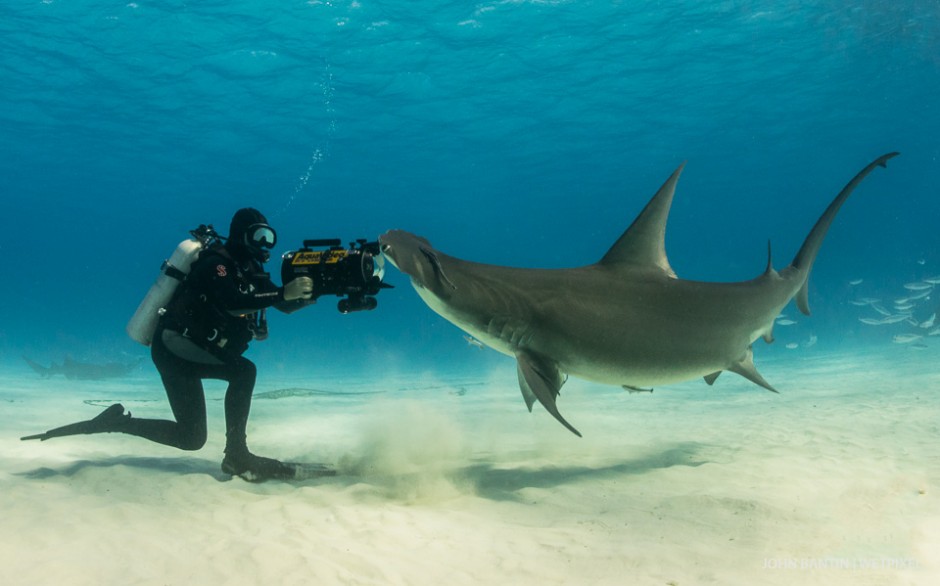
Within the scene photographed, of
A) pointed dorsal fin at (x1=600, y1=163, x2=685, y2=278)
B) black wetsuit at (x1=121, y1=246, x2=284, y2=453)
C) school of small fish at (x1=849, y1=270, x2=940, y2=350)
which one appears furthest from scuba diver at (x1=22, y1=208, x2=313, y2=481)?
school of small fish at (x1=849, y1=270, x2=940, y2=350)

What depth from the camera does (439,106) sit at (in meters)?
29.9

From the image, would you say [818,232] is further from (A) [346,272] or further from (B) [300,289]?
(B) [300,289]

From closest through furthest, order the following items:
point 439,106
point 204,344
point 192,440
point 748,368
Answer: point 204,344, point 192,440, point 748,368, point 439,106

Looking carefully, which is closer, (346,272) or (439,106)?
(346,272)

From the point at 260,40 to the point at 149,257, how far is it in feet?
354

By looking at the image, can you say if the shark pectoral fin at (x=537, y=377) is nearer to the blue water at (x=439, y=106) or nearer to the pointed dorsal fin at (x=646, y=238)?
the pointed dorsal fin at (x=646, y=238)

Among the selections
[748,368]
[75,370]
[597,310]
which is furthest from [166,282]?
[75,370]

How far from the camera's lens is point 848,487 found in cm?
450

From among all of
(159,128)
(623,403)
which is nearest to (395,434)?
(623,403)

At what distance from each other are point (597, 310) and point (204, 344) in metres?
3.52

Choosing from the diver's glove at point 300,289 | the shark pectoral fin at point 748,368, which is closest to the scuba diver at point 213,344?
the diver's glove at point 300,289

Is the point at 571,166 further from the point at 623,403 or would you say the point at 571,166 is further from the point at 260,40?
the point at 623,403

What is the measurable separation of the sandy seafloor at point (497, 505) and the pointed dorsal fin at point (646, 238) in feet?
6.56

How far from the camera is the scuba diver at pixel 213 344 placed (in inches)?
187
